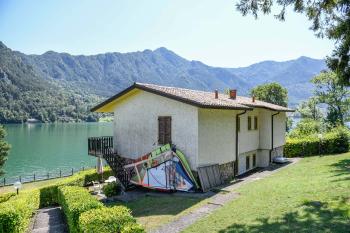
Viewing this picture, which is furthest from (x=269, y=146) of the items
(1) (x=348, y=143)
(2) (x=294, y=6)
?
(2) (x=294, y=6)

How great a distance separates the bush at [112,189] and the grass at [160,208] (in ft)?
9.10

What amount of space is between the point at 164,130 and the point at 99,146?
619cm

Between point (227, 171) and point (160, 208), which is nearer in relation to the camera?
point (160, 208)

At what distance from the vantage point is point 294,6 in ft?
43.5

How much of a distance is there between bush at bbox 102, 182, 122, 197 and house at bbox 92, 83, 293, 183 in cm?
276

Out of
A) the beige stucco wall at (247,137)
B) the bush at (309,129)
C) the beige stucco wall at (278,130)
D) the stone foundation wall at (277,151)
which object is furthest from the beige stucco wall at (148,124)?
the bush at (309,129)

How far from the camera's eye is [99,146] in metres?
24.3

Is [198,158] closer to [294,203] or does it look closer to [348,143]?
[294,203]

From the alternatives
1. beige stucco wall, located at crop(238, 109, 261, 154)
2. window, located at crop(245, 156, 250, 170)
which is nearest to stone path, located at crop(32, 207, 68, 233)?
beige stucco wall, located at crop(238, 109, 261, 154)

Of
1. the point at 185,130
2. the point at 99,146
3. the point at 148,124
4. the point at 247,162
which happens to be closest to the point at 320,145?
the point at 247,162

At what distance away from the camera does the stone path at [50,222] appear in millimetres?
14117

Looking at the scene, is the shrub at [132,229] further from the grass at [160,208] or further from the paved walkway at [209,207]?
the grass at [160,208]

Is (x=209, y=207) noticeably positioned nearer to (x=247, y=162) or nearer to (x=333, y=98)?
(x=247, y=162)

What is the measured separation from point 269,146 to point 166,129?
11.5m
